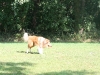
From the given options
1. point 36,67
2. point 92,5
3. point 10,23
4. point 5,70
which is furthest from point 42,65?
point 92,5

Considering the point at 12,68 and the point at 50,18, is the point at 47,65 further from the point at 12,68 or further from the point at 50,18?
the point at 50,18

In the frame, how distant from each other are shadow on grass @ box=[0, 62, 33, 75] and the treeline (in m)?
14.4

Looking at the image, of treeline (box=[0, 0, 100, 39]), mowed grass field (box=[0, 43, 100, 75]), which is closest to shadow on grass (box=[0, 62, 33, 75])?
mowed grass field (box=[0, 43, 100, 75])

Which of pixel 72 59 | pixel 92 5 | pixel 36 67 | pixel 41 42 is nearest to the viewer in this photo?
pixel 36 67

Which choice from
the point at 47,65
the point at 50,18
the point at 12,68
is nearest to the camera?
the point at 12,68

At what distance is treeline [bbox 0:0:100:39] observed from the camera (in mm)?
26828

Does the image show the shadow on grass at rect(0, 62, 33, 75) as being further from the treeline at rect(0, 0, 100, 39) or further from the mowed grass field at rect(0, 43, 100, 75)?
the treeline at rect(0, 0, 100, 39)

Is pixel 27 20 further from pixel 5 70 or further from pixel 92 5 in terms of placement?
pixel 5 70

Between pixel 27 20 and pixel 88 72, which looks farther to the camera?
pixel 27 20

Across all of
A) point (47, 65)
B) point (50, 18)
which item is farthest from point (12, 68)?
point (50, 18)

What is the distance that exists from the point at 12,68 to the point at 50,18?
53.6 ft

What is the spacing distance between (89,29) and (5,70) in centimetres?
1799

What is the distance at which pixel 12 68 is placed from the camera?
438 inches

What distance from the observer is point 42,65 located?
1183cm
